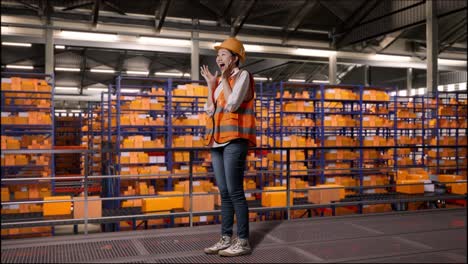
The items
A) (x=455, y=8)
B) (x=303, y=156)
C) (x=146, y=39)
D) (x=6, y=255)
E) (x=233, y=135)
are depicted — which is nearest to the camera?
(x=233, y=135)

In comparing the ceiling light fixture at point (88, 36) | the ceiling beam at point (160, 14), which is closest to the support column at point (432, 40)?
the ceiling beam at point (160, 14)

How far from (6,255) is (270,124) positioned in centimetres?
919

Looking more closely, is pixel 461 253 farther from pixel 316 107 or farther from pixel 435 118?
pixel 435 118

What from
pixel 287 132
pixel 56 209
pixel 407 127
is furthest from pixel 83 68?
pixel 407 127

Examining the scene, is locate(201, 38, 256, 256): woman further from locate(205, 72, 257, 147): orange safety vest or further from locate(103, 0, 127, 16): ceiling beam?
locate(103, 0, 127, 16): ceiling beam

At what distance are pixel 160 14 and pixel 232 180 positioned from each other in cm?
1206

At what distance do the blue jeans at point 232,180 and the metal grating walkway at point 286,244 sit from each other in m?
0.27

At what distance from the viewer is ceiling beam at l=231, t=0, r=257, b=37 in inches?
561

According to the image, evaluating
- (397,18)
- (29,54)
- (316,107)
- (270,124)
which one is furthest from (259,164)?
(29,54)

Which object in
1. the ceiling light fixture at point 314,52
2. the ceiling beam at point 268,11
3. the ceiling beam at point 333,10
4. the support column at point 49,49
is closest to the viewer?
the support column at point 49,49

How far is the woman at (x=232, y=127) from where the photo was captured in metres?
3.12

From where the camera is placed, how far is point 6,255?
3.33 metres

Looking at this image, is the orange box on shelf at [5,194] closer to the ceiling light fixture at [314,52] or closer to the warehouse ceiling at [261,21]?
the warehouse ceiling at [261,21]

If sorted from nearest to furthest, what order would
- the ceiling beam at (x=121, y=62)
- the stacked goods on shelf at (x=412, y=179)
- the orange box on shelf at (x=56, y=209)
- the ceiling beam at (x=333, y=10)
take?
1. the orange box on shelf at (x=56, y=209)
2. the stacked goods on shelf at (x=412, y=179)
3. the ceiling beam at (x=333, y=10)
4. the ceiling beam at (x=121, y=62)
